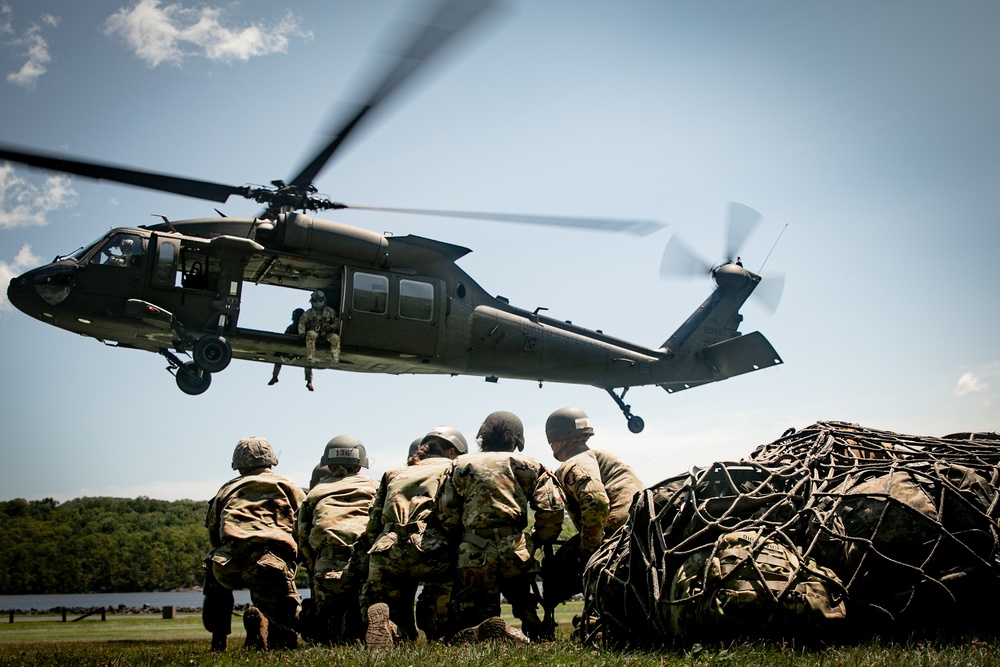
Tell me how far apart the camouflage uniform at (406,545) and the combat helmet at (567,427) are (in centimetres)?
108

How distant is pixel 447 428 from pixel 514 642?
8.55 ft

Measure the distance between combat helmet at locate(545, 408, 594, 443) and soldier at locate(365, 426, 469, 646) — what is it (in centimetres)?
108

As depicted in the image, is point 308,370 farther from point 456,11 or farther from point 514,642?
point 514,642

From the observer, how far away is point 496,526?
5.88 m

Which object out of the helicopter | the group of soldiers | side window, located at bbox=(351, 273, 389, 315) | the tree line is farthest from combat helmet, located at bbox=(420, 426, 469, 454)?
the tree line

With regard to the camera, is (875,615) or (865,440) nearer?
(875,615)

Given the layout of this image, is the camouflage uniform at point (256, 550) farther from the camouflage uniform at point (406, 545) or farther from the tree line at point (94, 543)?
the tree line at point (94, 543)

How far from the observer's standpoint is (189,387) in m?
12.3

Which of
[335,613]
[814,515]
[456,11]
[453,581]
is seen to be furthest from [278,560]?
[456,11]

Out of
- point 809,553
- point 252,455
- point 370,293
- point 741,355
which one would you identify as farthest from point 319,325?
point 741,355

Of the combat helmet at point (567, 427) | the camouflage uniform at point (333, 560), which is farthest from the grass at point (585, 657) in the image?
the combat helmet at point (567, 427)

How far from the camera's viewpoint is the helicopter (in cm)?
1180

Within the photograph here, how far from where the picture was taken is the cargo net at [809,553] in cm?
415

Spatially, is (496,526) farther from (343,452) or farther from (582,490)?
(343,452)
